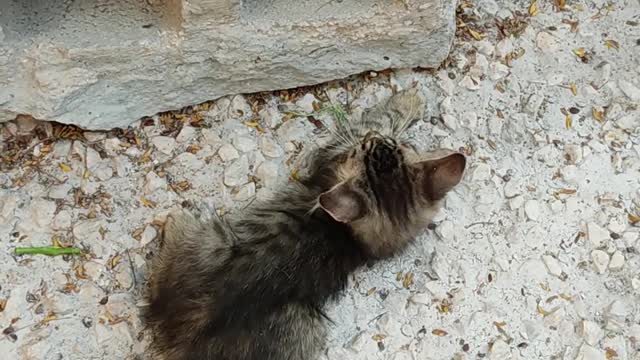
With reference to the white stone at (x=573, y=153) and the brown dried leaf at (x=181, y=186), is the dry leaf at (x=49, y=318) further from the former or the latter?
the white stone at (x=573, y=153)

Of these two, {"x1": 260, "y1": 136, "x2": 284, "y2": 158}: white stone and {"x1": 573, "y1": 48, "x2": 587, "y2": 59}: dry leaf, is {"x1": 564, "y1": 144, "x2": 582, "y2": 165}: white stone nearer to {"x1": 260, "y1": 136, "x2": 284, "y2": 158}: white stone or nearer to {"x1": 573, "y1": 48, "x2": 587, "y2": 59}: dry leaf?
→ {"x1": 573, "y1": 48, "x2": 587, "y2": 59}: dry leaf

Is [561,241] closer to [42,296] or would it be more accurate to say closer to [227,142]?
[227,142]

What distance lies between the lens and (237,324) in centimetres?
215

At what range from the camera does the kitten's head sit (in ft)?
7.18

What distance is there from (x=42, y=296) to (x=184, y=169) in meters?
0.51

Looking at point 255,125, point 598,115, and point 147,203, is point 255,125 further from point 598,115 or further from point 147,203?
point 598,115

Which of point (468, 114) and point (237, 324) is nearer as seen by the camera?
point (237, 324)

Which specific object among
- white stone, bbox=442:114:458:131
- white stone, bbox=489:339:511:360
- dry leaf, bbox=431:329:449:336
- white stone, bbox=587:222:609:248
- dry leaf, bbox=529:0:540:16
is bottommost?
white stone, bbox=489:339:511:360

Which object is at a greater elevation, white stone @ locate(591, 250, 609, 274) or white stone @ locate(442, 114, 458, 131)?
white stone @ locate(442, 114, 458, 131)

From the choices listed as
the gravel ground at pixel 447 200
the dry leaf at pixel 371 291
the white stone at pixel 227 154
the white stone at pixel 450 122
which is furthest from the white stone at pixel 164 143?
the white stone at pixel 450 122

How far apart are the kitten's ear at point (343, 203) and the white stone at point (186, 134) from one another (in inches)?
21.1

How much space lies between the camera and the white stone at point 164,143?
98.7 inches

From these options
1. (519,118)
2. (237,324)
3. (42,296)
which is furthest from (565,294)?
(42,296)

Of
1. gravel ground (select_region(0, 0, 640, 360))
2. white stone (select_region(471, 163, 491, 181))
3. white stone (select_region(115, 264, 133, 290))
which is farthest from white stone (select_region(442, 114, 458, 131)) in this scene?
white stone (select_region(115, 264, 133, 290))
